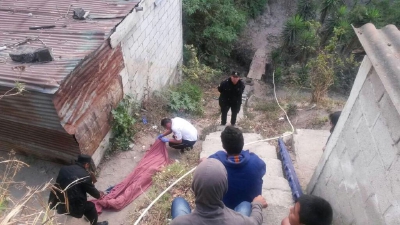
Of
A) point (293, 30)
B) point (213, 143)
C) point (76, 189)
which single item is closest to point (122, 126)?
point (213, 143)

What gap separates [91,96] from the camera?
5.28 metres

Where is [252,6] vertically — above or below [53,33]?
below

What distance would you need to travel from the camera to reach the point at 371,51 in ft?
9.21

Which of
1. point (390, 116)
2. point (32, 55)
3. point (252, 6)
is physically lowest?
point (252, 6)

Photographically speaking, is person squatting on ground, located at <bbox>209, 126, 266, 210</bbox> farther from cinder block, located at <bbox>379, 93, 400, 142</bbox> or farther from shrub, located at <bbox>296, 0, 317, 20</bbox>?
shrub, located at <bbox>296, 0, 317, 20</bbox>

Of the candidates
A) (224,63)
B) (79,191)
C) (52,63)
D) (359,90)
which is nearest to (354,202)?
(359,90)

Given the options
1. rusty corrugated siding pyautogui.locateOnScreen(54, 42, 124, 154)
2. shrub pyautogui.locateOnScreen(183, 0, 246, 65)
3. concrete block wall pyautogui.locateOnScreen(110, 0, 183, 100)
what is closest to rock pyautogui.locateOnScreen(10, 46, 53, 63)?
rusty corrugated siding pyautogui.locateOnScreen(54, 42, 124, 154)

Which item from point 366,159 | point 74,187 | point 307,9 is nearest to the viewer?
point 366,159

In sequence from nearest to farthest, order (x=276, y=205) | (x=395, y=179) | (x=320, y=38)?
(x=395, y=179)
(x=276, y=205)
(x=320, y=38)

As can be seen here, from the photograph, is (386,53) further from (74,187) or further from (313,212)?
(74,187)

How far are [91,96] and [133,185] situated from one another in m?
1.58

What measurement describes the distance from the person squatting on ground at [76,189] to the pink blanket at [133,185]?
0.51m

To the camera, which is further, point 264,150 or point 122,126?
point 122,126

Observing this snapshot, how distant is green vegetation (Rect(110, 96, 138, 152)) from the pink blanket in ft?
2.59
